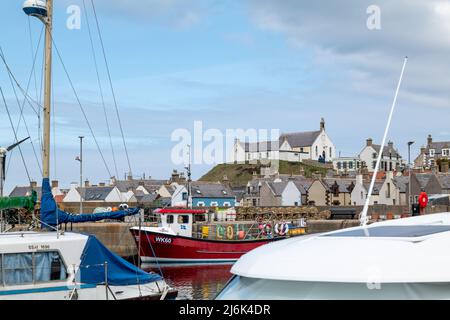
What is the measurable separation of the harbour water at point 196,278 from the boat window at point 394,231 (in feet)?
67.9

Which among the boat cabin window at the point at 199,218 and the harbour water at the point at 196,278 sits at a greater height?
the boat cabin window at the point at 199,218

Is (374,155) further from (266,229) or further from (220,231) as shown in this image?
(220,231)

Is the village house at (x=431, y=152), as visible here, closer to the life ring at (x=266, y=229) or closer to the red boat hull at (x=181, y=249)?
the life ring at (x=266, y=229)

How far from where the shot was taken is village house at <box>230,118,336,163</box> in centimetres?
14675

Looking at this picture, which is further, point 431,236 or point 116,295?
point 116,295

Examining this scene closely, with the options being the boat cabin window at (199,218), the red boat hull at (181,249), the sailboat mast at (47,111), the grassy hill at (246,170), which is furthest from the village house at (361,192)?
the sailboat mast at (47,111)

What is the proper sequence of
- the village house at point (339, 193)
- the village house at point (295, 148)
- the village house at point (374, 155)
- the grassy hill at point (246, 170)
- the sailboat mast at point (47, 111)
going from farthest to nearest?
1. the village house at point (295, 148)
2. the grassy hill at point (246, 170)
3. the village house at point (374, 155)
4. the village house at point (339, 193)
5. the sailboat mast at point (47, 111)

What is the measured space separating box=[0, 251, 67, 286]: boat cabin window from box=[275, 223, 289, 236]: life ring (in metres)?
33.6

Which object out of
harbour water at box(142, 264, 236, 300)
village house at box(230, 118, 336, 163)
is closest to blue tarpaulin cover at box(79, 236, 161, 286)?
harbour water at box(142, 264, 236, 300)

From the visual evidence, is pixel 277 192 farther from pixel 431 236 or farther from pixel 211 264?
pixel 431 236

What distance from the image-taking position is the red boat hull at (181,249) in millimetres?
42500

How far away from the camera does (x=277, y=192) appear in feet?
281
